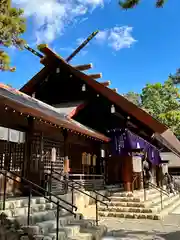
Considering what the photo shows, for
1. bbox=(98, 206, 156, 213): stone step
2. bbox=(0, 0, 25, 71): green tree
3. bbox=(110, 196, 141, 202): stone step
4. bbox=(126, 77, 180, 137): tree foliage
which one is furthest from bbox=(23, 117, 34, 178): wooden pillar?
bbox=(126, 77, 180, 137): tree foliage

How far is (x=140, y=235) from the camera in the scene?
718cm

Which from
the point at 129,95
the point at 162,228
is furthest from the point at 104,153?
the point at 129,95

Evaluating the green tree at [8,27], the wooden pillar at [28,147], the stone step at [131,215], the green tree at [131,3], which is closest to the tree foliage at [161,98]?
the green tree at [8,27]

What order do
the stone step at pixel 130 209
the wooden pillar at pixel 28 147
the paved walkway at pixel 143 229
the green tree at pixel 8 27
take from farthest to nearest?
1. the green tree at pixel 8 27
2. the stone step at pixel 130 209
3. the wooden pillar at pixel 28 147
4. the paved walkway at pixel 143 229

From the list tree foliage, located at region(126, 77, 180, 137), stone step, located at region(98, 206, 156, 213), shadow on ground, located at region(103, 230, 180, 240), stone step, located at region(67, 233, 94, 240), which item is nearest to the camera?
stone step, located at region(67, 233, 94, 240)

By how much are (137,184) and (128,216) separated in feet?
17.3

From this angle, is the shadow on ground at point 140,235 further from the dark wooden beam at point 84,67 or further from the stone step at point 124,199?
the dark wooden beam at point 84,67

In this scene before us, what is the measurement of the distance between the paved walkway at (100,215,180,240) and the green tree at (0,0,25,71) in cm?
915

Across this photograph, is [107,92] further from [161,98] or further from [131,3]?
[161,98]

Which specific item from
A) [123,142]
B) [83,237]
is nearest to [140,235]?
[83,237]

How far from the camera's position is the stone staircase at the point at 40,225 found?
580 cm

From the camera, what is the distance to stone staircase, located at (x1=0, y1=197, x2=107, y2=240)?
19.0 feet

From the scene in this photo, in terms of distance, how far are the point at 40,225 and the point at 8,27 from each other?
10.2m

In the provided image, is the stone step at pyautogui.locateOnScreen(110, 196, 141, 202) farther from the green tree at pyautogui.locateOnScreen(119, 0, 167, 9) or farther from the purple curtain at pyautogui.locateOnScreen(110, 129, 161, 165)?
the green tree at pyautogui.locateOnScreen(119, 0, 167, 9)
